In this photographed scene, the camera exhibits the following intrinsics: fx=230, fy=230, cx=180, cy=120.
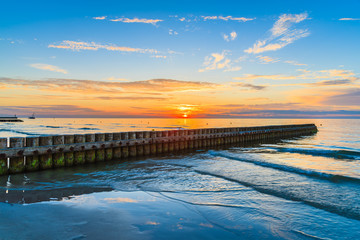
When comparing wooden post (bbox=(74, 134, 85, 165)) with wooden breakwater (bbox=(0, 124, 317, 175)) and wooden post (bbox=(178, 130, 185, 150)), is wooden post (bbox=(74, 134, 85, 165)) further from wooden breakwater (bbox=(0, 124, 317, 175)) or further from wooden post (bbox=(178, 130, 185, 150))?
wooden post (bbox=(178, 130, 185, 150))

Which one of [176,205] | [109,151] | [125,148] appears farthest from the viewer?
[125,148]

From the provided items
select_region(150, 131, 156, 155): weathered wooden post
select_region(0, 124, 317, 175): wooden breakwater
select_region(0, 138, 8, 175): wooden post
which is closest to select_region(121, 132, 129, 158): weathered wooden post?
select_region(0, 124, 317, 175): wooden breakwater

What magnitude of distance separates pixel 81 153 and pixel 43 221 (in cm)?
720

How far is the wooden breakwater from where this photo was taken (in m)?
9.85

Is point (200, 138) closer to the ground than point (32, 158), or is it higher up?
higher up

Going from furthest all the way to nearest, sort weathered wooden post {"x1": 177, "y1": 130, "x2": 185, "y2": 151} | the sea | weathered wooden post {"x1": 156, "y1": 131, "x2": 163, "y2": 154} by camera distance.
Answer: weathered wooden post {"x1": 177, "y1": 130, "x2": 185, "y2": 151}
weathered wooden post {"x1": 156, "y1": 131, "x2": 163, "y2": 154}
the sea

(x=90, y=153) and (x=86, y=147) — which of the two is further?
(x=90, y=153)

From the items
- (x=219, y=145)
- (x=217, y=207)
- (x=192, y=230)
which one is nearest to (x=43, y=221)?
(x=192, y=230)

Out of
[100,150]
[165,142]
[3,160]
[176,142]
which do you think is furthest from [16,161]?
[176,142]

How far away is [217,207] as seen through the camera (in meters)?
6.77

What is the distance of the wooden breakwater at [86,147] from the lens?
9.85 metres

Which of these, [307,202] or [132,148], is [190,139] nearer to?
[132,148]

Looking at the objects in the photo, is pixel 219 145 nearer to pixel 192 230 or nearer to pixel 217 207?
pixel 217 207

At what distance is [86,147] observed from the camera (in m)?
12.3
